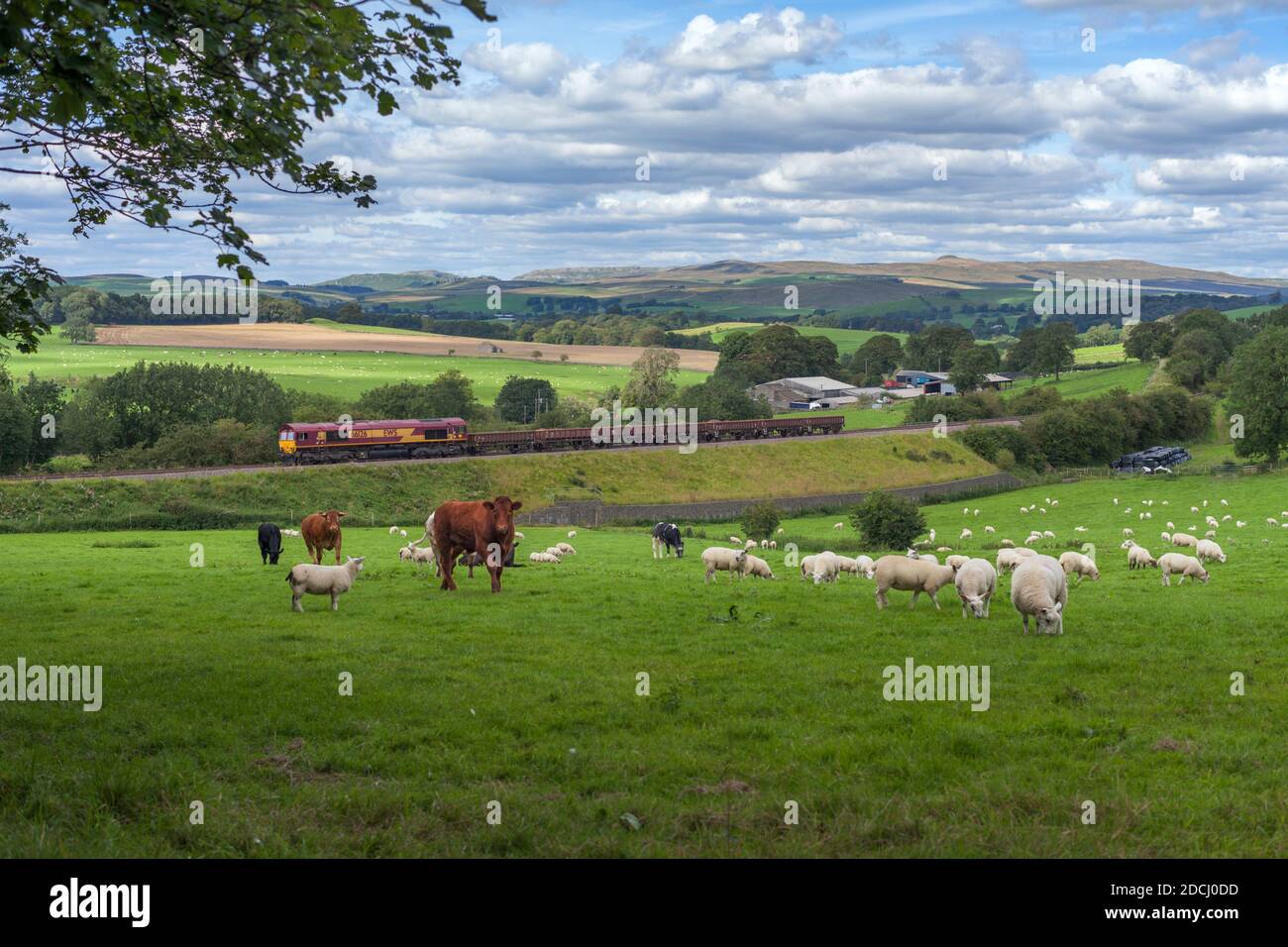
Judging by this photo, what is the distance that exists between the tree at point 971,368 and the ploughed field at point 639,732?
117561mm

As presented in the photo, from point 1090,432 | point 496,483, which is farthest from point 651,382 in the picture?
point 496,483

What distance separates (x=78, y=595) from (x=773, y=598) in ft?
47.8

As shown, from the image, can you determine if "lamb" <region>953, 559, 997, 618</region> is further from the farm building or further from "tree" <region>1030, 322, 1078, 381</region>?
"tree" <region>1030, 322, 1078, 381</region>

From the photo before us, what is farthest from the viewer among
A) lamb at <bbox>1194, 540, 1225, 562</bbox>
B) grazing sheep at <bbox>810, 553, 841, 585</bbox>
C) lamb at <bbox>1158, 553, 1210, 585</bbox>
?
lamb at <bbox>1194, 540, 1225, 562</bbox>

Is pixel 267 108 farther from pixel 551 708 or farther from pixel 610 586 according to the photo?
pixel 610 586

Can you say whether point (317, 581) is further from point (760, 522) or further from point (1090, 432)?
point (1090, 432)

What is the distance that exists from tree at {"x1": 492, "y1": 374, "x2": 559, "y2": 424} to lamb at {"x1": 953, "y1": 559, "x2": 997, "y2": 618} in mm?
93249

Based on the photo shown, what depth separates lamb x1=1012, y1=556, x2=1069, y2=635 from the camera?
54.1ft

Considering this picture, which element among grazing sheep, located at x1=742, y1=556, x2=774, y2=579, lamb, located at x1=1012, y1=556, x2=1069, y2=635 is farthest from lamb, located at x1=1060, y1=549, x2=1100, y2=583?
lamb, located at x1=1012, y1=556, x2=1069, y2=635

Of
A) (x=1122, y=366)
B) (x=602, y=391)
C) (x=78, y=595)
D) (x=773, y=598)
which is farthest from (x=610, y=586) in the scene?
(x=1122, y=366)

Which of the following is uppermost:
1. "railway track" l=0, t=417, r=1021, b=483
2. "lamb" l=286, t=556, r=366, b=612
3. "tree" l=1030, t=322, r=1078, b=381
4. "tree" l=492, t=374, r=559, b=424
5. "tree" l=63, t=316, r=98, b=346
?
"tree" l=63, t=316, r=98, b=346
